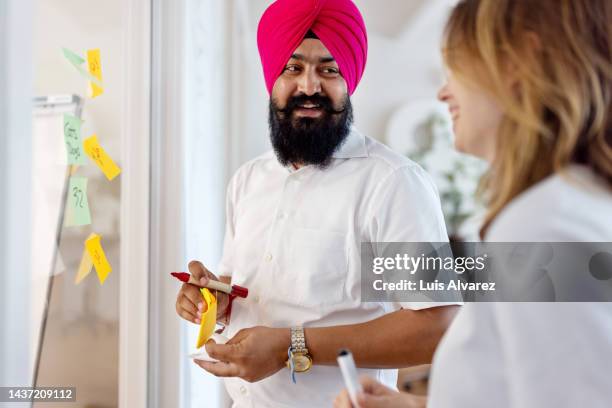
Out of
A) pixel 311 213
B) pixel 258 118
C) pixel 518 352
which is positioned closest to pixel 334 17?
pixel 311 213

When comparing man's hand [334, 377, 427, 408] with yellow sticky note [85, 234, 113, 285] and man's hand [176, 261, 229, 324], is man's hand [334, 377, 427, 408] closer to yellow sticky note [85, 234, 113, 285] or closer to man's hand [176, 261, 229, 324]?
man's hand [176, 261, 229, 324]

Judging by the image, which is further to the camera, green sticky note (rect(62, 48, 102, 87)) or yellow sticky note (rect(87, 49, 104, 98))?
yellow sticky note (rect(87, 49, 104, 98))

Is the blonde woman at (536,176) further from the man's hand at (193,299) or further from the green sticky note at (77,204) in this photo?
→ the green sticky note at (77,204)

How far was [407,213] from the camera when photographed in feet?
3.68

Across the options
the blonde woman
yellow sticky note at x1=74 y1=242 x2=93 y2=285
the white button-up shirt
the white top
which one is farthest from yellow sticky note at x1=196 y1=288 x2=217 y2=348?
the white top

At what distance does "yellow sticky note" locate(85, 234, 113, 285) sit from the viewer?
3.92 ft

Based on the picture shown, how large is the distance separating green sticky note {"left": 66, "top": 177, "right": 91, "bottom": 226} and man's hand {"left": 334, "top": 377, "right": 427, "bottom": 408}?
0.67m

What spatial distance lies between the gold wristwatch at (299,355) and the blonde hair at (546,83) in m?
0.54

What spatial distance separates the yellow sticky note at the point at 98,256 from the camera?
1.20 m

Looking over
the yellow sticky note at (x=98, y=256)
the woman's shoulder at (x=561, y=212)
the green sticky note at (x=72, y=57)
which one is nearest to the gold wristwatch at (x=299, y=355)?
the yellow sticky note at (x=98, y=256)

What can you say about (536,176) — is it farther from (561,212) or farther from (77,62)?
(77,62)

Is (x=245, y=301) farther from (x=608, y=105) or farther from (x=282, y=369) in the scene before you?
(x=608, y=105)

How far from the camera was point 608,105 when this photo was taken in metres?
0.64

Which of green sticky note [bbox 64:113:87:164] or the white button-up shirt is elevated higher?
green sticky note [bbox 64:113:87:164]
